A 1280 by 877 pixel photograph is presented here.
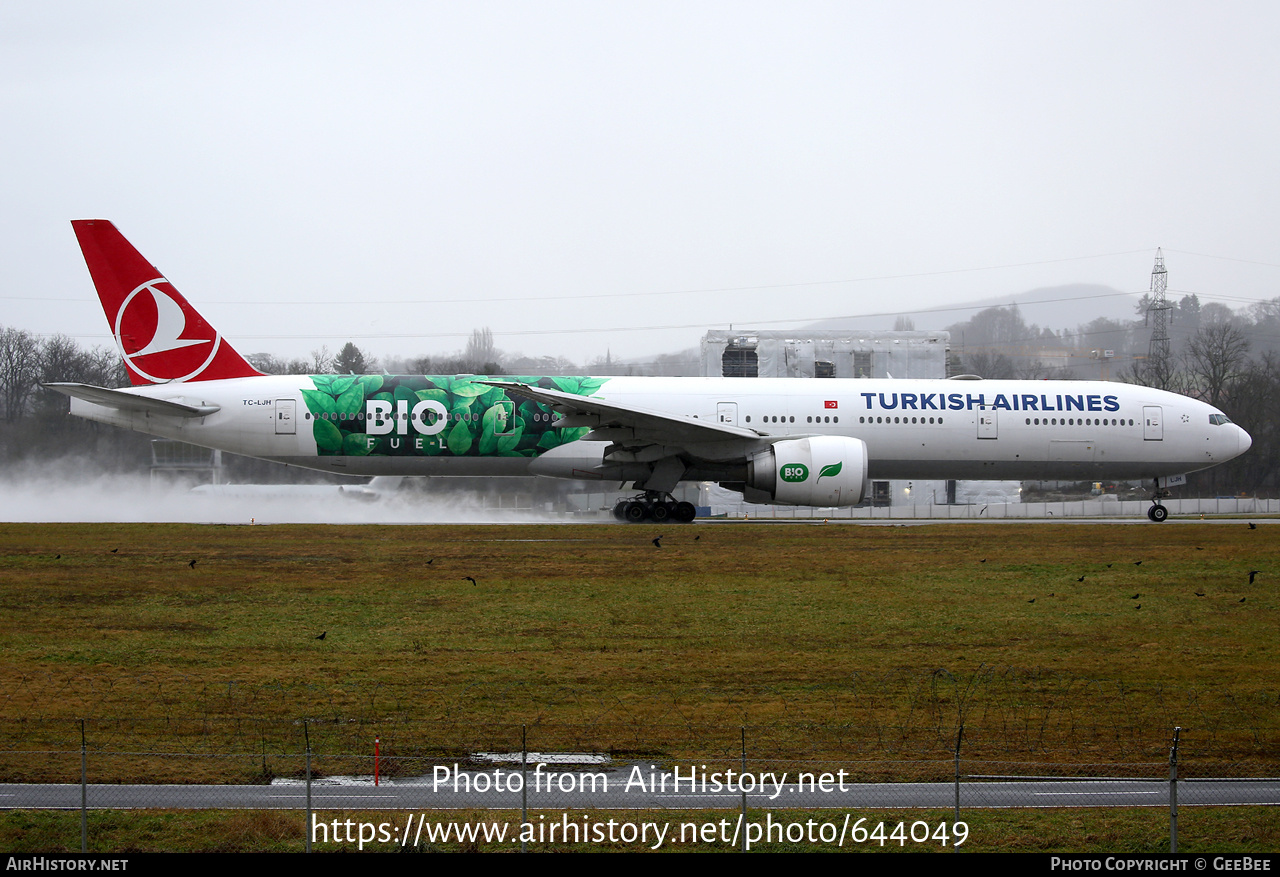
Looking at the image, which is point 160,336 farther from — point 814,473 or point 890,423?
point 890,423

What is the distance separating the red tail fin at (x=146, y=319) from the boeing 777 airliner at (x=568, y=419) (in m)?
0.03

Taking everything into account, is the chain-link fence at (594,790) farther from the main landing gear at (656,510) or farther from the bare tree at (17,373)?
the bare tree at (17,373)

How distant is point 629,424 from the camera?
23406 mm

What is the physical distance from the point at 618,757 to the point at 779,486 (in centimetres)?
1458

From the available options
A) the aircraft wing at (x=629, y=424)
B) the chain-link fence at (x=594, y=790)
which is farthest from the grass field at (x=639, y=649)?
the aircraft wing at (x=629, y=424)

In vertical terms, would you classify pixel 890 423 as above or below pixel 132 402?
below

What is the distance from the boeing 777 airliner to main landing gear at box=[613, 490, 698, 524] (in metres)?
0.04

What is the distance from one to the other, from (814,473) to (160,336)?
612 inches

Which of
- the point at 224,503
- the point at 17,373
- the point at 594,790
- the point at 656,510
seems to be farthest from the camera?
the point at 17,373

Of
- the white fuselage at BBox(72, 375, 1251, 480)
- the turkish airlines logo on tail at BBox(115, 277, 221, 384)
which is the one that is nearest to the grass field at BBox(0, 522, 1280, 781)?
the white fuselage at BBox(72, 375, 1251, 480)

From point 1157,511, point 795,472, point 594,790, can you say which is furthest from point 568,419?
point 594,790

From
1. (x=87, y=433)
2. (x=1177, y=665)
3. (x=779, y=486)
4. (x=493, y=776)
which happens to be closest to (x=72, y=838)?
(x=493, y=776)

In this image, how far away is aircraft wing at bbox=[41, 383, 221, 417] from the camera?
76.1 feet

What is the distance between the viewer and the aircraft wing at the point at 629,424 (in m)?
22.4
